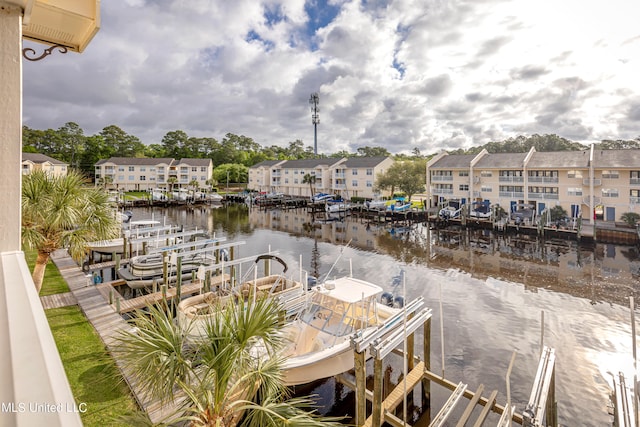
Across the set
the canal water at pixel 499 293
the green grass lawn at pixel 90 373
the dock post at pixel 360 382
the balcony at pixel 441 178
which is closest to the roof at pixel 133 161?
the canal water at pixel 499 293

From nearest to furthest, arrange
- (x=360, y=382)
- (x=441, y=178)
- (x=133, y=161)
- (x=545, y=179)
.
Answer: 1. (x=360, y=382)
2. (x=545, y=179)
3. (x=441, y=178)
4. (x=133, y=161)

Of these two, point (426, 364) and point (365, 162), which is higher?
point (365, 162)

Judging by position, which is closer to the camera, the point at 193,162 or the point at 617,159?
the point at 617,159

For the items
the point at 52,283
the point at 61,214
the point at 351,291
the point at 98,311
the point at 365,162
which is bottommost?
the point at 98,311

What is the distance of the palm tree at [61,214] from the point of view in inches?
369

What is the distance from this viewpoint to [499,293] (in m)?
21.2

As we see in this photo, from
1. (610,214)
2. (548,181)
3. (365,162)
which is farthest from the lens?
(365,162)

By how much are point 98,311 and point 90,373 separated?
5377 millimetres

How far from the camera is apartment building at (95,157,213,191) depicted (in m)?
82.6

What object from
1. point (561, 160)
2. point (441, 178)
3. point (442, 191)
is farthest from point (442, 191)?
point (561, 160)

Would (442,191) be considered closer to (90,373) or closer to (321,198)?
(321,198)

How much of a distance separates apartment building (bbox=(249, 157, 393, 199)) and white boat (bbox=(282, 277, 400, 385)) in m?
53.3

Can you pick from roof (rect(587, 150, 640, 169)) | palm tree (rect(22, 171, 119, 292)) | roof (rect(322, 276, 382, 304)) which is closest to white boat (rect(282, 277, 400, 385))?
roof (rect(322, 276, 382, 304))

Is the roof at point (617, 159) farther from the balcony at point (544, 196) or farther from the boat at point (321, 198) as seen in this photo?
the boat at point (321, 198)
